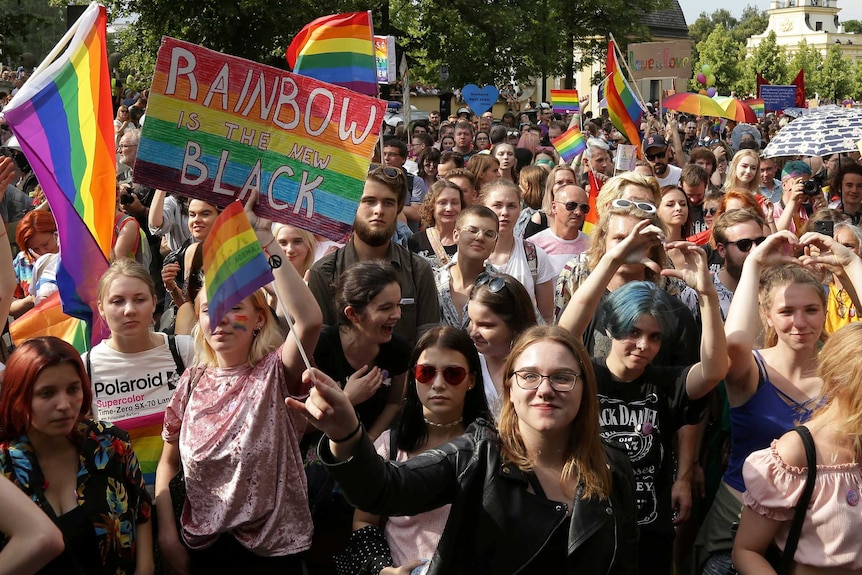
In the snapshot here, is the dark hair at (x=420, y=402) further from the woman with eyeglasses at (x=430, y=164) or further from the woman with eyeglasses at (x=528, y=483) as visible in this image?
the woman with eyeglasses at (x=430, y=164)

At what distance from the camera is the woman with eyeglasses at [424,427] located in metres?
3.44

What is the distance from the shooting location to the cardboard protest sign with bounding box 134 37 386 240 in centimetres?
328

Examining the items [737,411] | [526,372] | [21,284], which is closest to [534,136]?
[21,284]

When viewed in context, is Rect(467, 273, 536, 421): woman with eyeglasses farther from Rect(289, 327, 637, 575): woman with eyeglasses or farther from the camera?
the camera

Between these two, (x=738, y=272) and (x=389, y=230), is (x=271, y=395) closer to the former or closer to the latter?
(x=389, y=230)

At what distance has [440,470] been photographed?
9.16ft

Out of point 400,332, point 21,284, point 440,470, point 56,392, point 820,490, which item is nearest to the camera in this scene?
point 440,470

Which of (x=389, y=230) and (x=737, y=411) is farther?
(x=389, y=230)

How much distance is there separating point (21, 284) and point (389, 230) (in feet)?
8.78

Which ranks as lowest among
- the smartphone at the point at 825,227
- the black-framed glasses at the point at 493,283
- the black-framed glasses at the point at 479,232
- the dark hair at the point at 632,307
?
the dark hair at the point at 632,307

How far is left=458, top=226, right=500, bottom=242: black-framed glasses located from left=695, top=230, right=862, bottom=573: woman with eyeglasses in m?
1.64

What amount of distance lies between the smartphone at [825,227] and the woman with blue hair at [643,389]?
6.26 ft

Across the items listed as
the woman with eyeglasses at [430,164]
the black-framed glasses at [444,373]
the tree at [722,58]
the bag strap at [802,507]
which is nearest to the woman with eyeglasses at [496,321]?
the black-framed glasses at [444,373]

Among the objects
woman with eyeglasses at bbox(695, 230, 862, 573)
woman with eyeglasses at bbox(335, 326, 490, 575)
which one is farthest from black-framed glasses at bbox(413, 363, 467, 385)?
woman with eyeglasses at bbox(695, 230, 862, 573)
